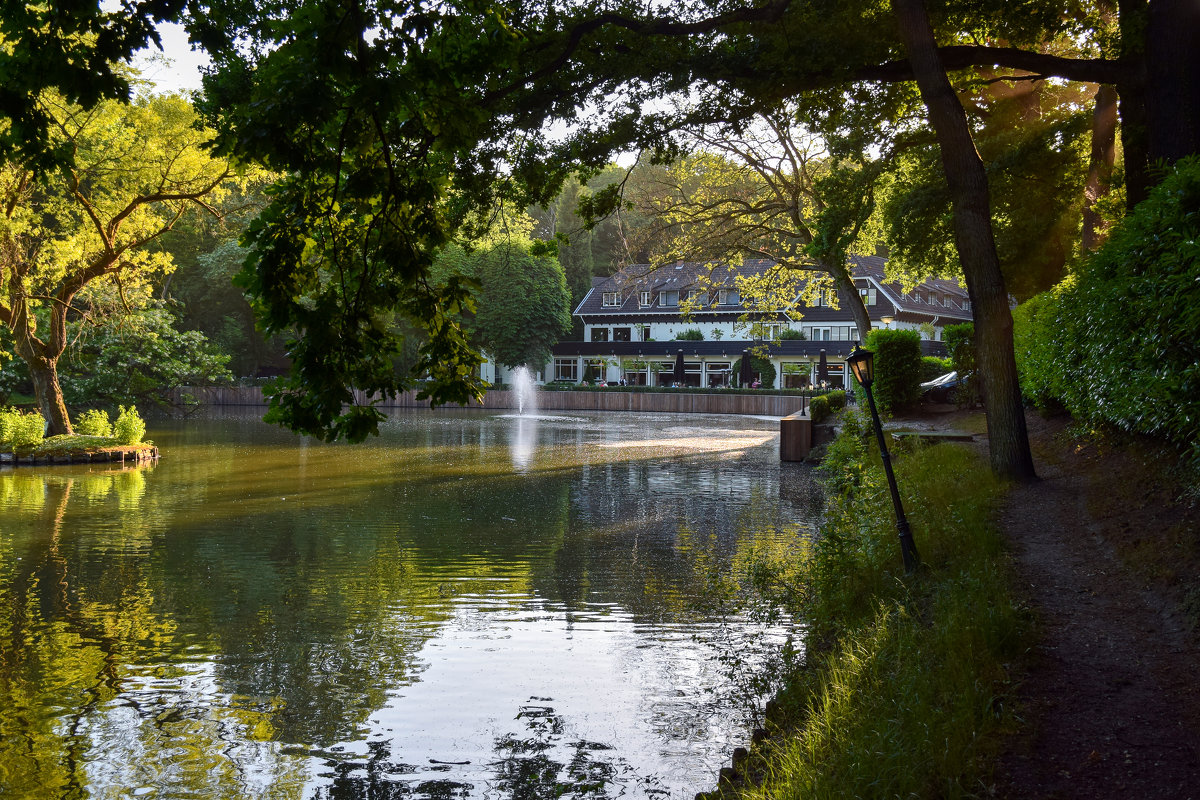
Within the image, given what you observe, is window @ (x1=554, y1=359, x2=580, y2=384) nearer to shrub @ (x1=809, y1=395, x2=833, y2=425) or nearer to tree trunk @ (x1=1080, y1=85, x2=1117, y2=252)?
shrub @ (x1=809, y1=395, x2=833, y2=425)

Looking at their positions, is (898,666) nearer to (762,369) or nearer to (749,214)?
(749,214)

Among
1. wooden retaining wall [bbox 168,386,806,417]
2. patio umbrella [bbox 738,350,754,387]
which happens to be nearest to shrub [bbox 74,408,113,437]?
wooden retaining wall [bbox 168,386,806,417]

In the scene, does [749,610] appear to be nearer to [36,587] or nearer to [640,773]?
[640,773]

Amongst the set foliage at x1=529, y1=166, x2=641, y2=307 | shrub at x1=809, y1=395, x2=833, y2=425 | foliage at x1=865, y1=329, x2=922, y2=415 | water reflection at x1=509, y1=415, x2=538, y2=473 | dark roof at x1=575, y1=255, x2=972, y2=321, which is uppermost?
foliage at x1=529, y1=166, x2=641, y2=307

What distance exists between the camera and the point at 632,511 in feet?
58.6

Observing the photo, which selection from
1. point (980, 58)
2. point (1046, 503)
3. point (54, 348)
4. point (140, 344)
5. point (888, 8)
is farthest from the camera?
point (140, 344)

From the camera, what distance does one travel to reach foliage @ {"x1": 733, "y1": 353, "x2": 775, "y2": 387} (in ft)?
207

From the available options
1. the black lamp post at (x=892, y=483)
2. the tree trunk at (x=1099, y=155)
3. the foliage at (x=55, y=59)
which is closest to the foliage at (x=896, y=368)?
the tree trunk at (x=1099, y=155)

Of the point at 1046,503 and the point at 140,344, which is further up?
the point at 140,344

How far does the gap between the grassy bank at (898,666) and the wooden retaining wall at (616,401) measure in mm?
44455

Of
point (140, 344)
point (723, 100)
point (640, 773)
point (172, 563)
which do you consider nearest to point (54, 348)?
point (140, 344)

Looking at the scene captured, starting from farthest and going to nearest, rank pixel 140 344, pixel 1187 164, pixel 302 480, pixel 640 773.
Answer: pixel 140 344, pixel 302 480, pixel 1187 164, pixel 640 773

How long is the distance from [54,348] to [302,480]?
10.9 m

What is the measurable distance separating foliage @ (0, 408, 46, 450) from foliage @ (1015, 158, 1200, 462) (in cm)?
2577
